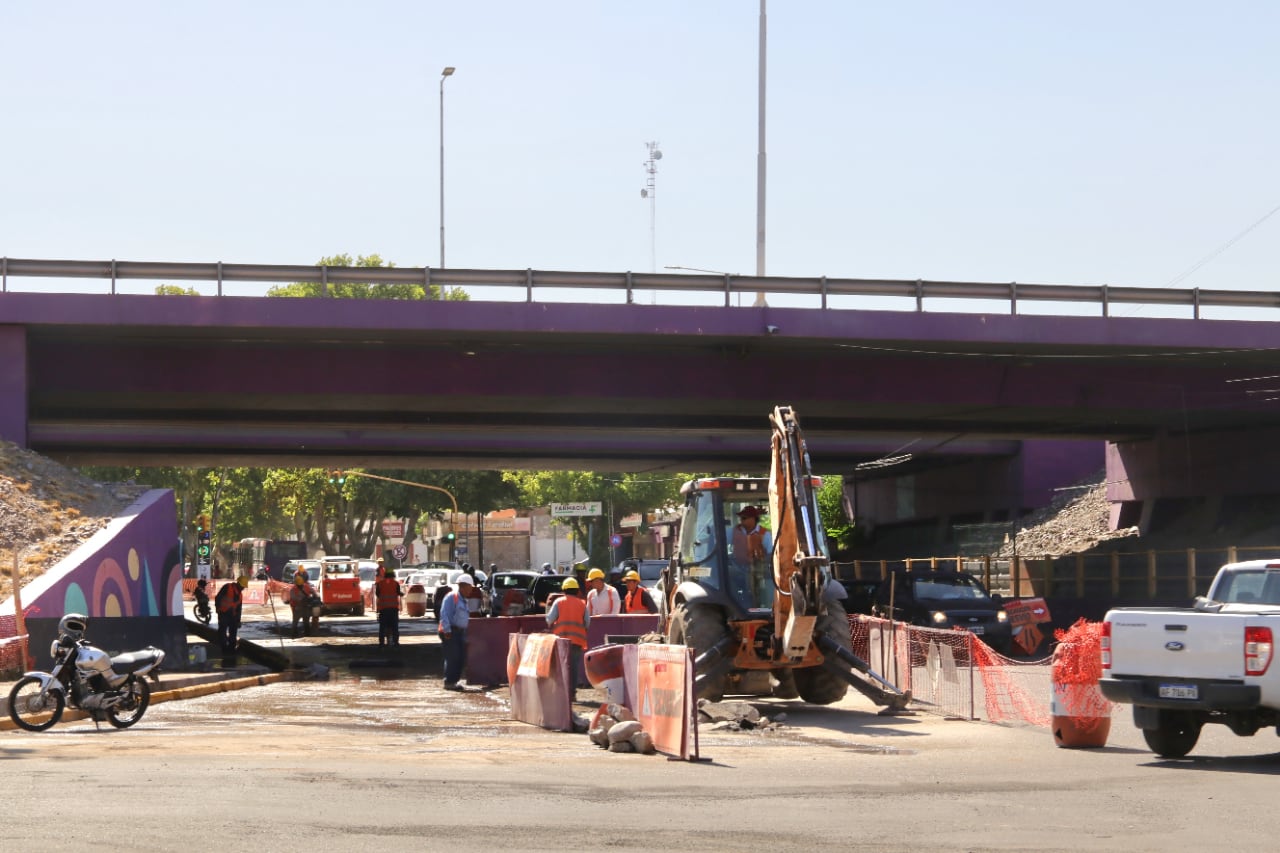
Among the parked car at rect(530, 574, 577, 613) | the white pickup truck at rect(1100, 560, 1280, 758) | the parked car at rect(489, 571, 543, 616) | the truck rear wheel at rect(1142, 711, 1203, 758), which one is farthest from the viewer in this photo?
the parked car at rect(489, 571, 543, 616)

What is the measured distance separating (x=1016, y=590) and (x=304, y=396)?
1790 centimetres

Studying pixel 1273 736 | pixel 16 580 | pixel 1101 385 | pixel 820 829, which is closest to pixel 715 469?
pixel 1101 385

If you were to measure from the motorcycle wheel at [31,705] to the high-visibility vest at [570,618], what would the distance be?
609 centimetres

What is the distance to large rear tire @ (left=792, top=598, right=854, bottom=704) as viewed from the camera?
19.2m

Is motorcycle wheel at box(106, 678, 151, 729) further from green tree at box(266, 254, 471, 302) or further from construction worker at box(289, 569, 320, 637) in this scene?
green tree at box(266, 254, 471, 302)

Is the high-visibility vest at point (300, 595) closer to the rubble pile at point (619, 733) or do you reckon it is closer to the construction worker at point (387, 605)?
the construction worker at point (387, 605)

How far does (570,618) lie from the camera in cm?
2097

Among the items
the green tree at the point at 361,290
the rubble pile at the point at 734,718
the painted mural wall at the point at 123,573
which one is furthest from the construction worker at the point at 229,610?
the green tree at the point at 361,290

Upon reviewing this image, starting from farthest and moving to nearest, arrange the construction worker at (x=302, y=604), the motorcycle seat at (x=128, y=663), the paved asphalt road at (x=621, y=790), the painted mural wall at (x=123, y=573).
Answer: the construction worker at (x=302, y=604) → the painted mural wall at (x=123, y=573) → the motorcycle seat at (x=128, y=663) → the paved asphalt road at (x=621, y=790)

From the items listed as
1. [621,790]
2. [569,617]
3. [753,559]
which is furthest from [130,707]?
[621,790]

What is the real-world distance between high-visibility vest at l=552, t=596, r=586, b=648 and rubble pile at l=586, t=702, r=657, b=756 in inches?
168

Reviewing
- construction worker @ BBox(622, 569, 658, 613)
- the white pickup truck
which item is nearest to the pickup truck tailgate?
the white pickup truck

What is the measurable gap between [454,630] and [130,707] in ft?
24.9

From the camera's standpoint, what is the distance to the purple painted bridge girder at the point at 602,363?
32.8 m
